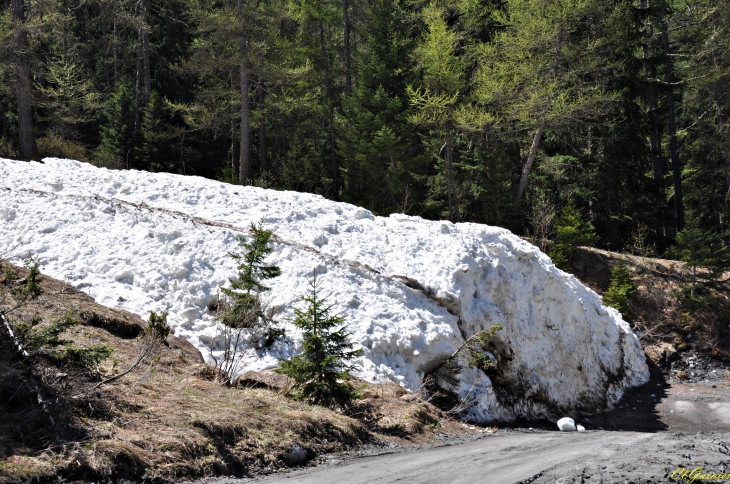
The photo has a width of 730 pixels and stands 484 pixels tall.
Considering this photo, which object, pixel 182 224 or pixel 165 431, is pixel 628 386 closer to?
pixel 182 224

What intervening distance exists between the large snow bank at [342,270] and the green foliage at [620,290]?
20.7 ft

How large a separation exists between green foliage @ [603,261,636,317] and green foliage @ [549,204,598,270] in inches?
62.0

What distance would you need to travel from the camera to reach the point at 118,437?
651 centimetres

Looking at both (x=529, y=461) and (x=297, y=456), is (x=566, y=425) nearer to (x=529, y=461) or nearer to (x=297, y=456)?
(x=529, y=461)

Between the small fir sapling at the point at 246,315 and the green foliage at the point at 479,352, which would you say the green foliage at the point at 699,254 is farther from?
the small fir sapling at the point at 246,315

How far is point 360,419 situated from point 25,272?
665cm

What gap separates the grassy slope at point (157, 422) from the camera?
6008 millimetres

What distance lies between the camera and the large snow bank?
11.6 metres

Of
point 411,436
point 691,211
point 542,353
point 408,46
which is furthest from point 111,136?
point 691,211

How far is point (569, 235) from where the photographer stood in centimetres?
2359

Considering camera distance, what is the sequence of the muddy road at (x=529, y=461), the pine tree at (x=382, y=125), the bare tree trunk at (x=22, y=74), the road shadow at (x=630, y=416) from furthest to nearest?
1. the pine tree at (x=382, y=125)
2. the bare tree trunk at (x=22, y=74)
3. the road shadow at (x=630, y=416)
4. the muddy road at (x=529, y=461)

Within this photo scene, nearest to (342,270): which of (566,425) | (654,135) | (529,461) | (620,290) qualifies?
(566,425)

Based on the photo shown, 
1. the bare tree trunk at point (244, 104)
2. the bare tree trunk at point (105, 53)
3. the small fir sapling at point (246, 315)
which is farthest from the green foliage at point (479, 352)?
the bare tree trunk at point (105, 53)

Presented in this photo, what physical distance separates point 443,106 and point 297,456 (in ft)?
62.9
